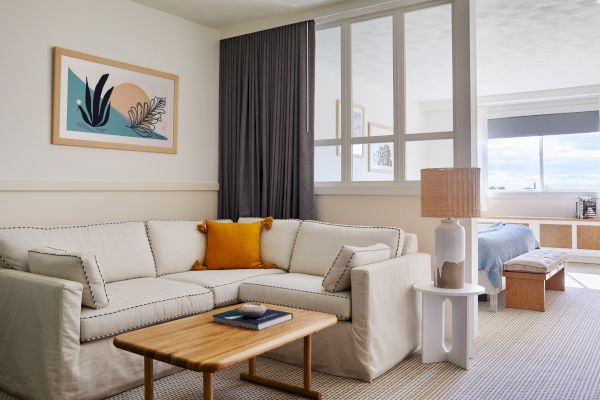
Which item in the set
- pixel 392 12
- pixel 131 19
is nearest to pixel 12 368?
pixel 131 19

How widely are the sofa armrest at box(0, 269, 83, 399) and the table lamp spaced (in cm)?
193

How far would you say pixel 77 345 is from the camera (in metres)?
2.32

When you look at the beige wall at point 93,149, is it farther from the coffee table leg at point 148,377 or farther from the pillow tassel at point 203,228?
the coffee table leg at point 148,377

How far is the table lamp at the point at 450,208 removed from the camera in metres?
2.89

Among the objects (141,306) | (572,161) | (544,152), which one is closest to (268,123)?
(141,306)

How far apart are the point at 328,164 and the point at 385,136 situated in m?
0.53

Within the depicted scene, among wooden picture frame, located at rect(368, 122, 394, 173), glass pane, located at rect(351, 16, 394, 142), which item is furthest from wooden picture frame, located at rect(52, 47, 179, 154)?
wooden picture frame, located at rect(368, 122, 394, 173)

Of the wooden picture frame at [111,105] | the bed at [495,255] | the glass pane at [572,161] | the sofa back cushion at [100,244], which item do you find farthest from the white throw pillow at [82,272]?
the glass pane at [572,161]

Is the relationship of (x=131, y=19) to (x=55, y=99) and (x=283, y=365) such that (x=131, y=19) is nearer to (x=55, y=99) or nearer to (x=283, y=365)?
(x=55, y=99)

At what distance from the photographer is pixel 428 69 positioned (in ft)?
11.9

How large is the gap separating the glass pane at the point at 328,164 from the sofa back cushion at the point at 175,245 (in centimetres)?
106

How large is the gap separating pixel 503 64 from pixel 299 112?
3064 millimetres

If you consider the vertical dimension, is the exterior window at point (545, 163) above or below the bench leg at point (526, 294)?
above

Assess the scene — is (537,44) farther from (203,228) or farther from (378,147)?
(203,228)
